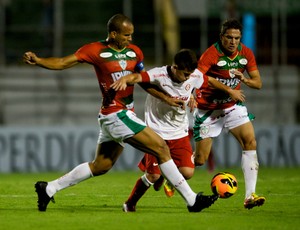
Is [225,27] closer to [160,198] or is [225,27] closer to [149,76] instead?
[149,76]

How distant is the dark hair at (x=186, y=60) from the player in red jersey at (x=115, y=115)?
432 millimetres

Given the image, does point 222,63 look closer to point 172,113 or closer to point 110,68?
point 172,113

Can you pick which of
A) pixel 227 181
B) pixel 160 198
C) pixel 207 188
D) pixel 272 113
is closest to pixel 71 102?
pixel 272 113

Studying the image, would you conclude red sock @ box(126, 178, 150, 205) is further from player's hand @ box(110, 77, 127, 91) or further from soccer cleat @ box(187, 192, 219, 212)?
player's hand @ box(110, 77, 127, 91)

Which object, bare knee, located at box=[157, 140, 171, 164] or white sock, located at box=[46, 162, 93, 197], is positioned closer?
bare knee, located at box=[157, 140, 171, 164]

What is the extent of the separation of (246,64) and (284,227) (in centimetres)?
330

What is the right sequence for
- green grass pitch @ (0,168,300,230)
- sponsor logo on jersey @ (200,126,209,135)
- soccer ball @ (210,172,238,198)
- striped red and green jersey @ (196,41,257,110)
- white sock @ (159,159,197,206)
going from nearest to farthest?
green grass pitch @ (0,168,300,230) < white sock @ (159,159,197,206) < soccer ball @ (210,172,238,198) < striped red and green jersey @ (196,41,257,110) < sponsor logo on jersey @ (200,126,209,135)

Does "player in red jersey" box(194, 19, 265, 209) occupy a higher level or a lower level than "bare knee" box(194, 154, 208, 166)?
higher

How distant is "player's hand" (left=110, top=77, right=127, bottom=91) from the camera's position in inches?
385

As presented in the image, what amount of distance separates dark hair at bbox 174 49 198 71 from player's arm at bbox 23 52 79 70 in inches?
47.6

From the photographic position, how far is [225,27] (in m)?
11.4

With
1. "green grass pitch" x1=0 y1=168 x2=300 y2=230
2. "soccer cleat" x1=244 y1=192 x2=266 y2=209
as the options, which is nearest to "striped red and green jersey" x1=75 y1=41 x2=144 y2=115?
"green grass pitch" x1=0 y1=168 x2=300 y2=230

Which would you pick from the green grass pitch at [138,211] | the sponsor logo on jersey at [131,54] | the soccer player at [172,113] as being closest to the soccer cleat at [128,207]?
the soccer player at [172,113]

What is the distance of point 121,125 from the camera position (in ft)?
33.1
